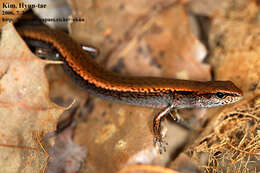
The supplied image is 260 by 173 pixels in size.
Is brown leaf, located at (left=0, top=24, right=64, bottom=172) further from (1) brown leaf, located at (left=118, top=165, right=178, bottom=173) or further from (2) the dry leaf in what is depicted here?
(2) the dry leaf

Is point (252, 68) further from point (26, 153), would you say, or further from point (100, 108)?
point (26, 153)

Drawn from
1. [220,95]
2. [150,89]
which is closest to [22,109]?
[150,89]

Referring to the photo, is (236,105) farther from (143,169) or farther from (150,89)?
(143,169)

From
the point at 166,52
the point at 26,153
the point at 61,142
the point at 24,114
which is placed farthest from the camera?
the point at 166,52

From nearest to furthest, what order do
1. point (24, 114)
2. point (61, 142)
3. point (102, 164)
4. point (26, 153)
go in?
point (26, 153)
point (24, 114)
point (102, 164)
point (61, 142)

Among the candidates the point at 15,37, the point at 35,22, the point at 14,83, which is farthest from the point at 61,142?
the point at 35,22

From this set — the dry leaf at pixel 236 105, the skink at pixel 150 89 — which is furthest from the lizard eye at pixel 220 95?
the dry leaf at pixel 236 105

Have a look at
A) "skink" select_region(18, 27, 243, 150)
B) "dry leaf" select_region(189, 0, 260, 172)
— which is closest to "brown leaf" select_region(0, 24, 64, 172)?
"skink" select_region(18, 27, 243, 150)
